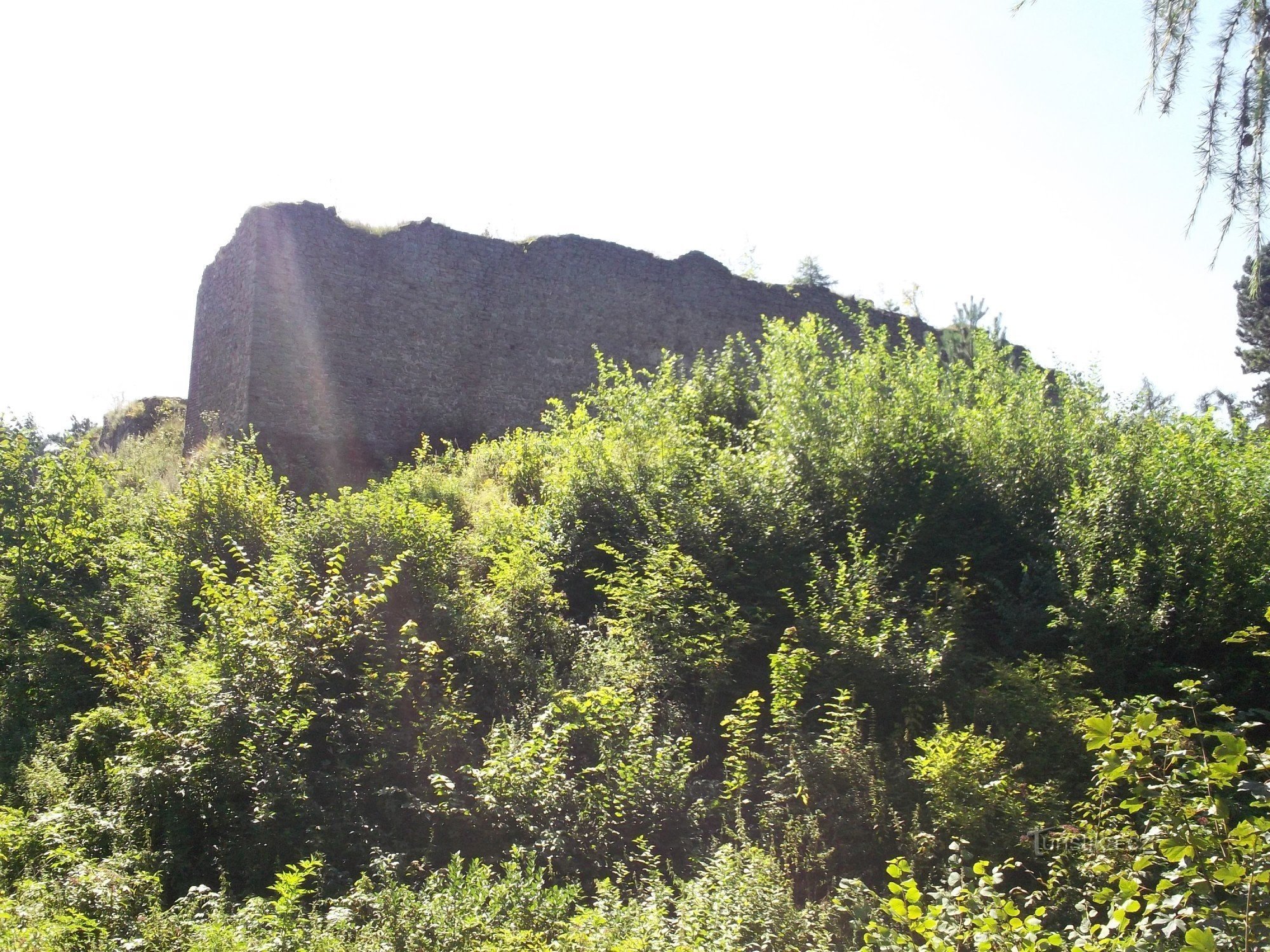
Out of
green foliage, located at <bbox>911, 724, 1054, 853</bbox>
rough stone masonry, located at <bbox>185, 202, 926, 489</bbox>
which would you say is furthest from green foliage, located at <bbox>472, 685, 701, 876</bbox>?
rough stone masonry, located at <bbox>185, 202, 926, 489</bbox>

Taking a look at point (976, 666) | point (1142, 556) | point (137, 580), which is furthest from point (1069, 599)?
point (137, 580)

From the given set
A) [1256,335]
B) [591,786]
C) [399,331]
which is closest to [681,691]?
[591,786]

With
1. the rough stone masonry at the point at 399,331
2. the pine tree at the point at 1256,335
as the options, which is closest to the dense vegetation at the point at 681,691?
the rough stone masonry at the point at 399,331

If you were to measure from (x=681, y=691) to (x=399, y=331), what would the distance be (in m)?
8.41

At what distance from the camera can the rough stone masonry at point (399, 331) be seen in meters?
12.8

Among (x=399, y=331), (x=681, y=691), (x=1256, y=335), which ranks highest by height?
(x=1256, y=335)

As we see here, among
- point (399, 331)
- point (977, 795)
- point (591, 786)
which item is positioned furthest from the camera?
point (399, 331)

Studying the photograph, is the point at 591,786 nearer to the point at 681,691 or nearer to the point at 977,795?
the point at 681,691

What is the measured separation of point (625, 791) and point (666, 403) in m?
6.12

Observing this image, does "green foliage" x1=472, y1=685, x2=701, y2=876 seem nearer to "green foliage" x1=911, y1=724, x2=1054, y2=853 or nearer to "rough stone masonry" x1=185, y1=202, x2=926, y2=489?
"green foliage" x1=911, y1=724, x2=1054, y2=853

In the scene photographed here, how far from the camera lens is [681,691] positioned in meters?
7.01

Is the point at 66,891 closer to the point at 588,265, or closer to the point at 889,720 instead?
the point at 889,720

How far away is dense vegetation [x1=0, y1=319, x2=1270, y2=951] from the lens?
451cm

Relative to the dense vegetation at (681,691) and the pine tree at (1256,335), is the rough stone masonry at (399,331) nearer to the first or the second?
the dense vegetation at (681,691)
